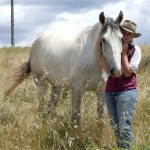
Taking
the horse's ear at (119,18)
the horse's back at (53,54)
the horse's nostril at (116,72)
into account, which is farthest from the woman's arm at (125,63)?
the horse's back at (53,54)

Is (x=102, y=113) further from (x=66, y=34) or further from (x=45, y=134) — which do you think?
(x=66, y=34)

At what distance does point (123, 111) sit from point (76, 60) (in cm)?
163

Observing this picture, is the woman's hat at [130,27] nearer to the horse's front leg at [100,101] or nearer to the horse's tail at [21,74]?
the horse's front leg at [100,101]

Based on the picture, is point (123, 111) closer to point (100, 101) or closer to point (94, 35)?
point (100, 101)

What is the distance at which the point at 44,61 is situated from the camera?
24.3 feet

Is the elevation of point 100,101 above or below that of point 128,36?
below

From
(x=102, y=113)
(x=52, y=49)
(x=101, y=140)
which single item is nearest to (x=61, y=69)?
(x=52, y=49)

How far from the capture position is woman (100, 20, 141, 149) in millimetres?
4699

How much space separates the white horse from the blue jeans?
1.08 feet

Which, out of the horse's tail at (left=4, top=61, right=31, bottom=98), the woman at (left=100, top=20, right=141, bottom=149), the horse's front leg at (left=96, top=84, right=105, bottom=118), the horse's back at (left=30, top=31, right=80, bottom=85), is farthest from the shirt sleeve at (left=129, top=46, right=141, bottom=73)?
the horse's tail at (left=4, top=61, right=31, bottom=98)

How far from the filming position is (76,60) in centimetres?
611

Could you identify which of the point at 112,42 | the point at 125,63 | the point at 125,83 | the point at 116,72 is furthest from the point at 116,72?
the point at 112,42

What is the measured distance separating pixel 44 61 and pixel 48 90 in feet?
2.89

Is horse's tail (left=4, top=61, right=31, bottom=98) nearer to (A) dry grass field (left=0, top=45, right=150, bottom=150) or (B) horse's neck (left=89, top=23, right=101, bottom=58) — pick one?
(A) dry grass field (left=0, top=45, right=150, bottom=150)
